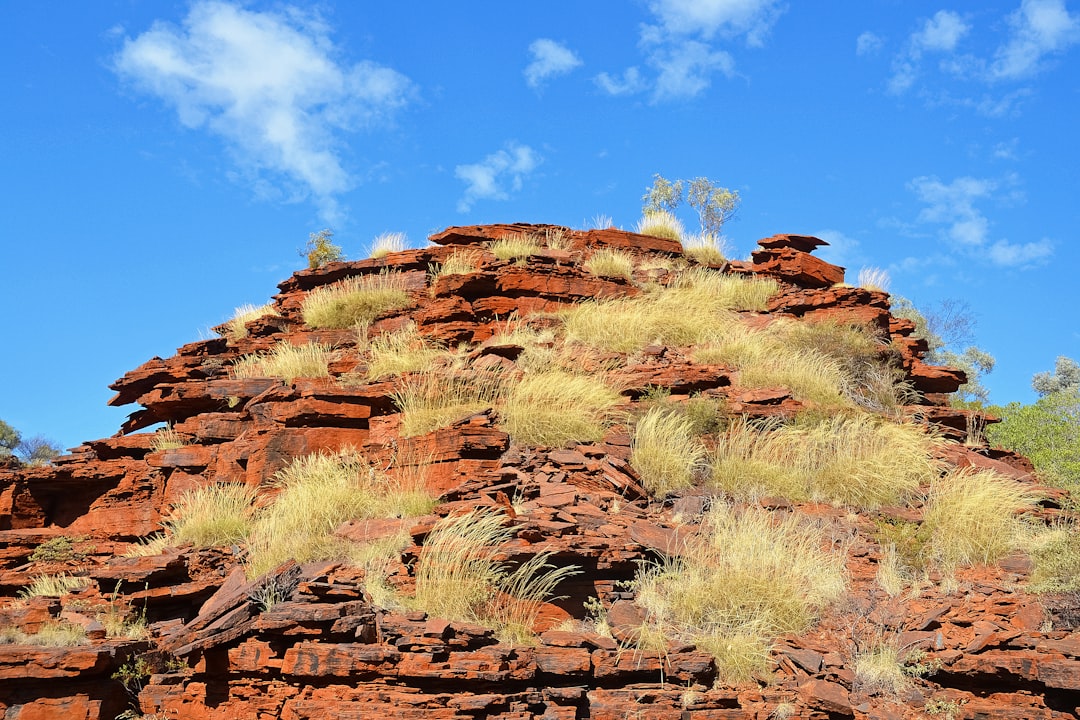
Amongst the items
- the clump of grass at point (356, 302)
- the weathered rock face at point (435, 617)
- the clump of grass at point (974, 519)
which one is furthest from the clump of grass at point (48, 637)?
the clump of grass at point (974, 519)

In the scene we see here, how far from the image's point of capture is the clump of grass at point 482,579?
8.23 m

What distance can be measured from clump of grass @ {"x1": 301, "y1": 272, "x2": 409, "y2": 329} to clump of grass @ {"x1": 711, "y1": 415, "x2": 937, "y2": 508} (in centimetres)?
663

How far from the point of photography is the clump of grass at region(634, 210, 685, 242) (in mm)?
20281

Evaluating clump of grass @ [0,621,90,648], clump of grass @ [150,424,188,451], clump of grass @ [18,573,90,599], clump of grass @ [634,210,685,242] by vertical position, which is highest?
clump of grass @ [634,210,685,242]

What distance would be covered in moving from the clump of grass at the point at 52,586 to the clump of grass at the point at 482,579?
4513 mm

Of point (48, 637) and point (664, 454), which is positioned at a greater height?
point (664, 454)

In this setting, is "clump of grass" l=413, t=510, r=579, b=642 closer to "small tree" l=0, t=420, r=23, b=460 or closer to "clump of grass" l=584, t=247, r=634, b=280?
"clump of grass" l=584, t=247, r=634, b=280

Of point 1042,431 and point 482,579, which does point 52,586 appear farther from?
point 1042,431

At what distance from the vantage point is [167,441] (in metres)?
13.8

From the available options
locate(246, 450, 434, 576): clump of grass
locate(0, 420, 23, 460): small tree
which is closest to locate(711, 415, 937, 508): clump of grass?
locate(246, 450, 434, 576): clump of grass

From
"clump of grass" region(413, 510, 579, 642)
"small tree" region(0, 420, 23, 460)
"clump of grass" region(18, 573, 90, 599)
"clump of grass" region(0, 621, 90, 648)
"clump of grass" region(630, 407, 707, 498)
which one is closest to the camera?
"clump of grass" region(413, 510, 579, 642)

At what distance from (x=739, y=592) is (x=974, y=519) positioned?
3409 mm

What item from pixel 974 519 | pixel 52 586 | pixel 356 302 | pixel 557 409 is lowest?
pixel 52 586

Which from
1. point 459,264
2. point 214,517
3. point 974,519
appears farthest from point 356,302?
point 974,519
